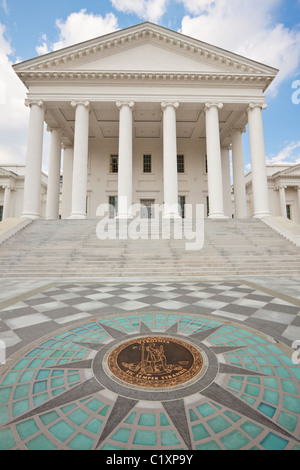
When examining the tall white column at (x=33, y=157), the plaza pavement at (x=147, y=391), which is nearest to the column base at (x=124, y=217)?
the tall white column at (x=33, y=157)

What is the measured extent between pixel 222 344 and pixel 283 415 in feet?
3.97

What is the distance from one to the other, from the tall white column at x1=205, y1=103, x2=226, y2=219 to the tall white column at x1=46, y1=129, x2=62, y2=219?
14.6 m

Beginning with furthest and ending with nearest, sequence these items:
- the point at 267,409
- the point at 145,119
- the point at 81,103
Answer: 1. the point at 145,119
2. the point at 81,103
3. the point at 267,409

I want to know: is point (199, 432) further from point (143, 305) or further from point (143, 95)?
point (143, 95)

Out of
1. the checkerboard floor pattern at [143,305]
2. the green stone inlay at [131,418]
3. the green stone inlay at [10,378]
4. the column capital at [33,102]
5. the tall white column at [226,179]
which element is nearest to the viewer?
the green stone inlay at [131,418]

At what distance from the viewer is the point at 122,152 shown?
18078 mm

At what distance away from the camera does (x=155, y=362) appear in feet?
8.30

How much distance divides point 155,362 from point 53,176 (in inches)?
898

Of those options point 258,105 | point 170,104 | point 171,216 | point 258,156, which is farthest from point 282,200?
point 171,216

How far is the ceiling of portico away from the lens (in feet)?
63.8

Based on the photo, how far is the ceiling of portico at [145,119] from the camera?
19.4m

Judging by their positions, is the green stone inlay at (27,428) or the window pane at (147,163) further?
the window pane at (147,163)

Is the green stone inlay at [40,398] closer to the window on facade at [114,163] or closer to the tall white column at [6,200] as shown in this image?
the window on facade at [114,163]

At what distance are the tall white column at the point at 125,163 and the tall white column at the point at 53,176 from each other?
7912 millimetres
